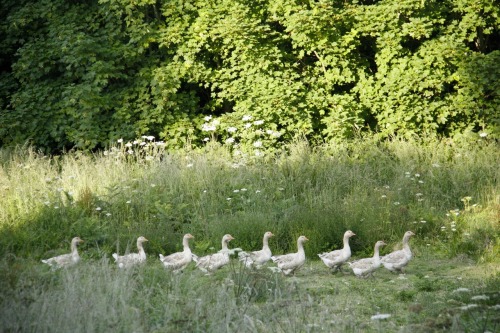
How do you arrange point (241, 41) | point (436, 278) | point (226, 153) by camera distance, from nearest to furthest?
point (436, 278) < point (226, 153) < point (241, 41)

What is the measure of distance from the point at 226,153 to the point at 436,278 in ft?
23.3

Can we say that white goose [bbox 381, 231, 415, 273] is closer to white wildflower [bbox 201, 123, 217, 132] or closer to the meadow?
the meadow

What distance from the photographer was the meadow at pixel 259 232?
6422mm

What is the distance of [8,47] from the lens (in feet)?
65.3

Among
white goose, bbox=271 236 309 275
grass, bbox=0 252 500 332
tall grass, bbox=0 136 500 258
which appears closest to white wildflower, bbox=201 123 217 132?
tall grass, bbox=0 136 500 258

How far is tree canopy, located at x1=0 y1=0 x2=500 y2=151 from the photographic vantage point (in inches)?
652

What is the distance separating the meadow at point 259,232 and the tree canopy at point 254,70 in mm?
1099

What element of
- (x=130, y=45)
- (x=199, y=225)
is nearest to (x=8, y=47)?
(x=130, y=45)

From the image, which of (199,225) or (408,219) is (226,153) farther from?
(408,219)

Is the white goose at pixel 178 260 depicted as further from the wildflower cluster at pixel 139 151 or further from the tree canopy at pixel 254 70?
the tree canopy at pixel 254 70

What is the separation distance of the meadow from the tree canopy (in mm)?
1099

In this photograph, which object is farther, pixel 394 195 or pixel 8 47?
pixel 8 47

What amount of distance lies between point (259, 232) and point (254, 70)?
6501 mm

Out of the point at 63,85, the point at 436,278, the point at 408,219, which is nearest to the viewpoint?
the point at 436,278
